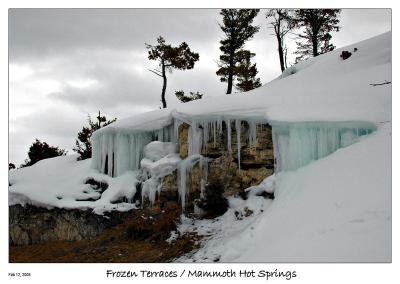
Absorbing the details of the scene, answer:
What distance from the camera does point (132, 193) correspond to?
10039 mm

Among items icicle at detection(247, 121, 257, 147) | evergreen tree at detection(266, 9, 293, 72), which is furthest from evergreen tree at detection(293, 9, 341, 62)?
icicle at detection(247, 121, 257, 147)

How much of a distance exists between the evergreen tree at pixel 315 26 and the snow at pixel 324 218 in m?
11.2

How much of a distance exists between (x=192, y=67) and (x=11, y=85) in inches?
440

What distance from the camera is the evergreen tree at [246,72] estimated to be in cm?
1789

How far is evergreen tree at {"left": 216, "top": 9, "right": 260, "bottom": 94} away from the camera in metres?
17.9

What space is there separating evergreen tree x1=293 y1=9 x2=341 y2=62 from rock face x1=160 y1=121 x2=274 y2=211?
9803mm

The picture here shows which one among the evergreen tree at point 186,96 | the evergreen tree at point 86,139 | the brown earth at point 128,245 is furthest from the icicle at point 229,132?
the evergreen tree at point 186,96

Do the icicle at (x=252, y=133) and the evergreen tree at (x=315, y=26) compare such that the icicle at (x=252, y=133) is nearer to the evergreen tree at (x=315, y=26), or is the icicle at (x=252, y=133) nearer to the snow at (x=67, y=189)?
the snow at (x=67, y=189)

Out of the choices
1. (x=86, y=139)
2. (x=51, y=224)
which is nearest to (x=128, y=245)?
(x=51, y=224)

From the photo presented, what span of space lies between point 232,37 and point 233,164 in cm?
1088

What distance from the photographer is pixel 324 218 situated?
5.94m
